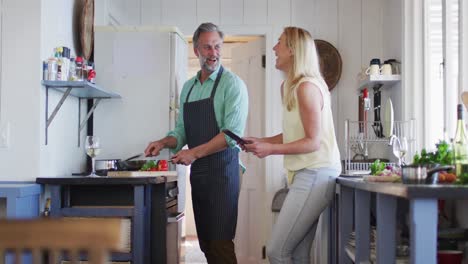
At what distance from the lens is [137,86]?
404 centimetres

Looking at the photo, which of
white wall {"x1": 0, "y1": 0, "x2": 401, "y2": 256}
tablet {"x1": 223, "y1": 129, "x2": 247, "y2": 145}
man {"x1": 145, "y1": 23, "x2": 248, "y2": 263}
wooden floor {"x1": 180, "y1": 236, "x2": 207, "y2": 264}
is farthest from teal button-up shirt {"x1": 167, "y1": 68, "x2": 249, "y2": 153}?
wooden floor {"x1": 180, "y1": 236, "x2": 207, "y2": 264}

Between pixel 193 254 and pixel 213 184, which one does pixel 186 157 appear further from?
pixel 193 254

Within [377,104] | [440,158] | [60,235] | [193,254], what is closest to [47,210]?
[440,158]

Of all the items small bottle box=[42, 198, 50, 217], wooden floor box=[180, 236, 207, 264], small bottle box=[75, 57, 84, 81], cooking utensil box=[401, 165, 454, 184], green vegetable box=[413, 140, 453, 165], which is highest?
small bottle box=[75, 57, 84, 81]

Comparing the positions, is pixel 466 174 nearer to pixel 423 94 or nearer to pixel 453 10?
pixel 453 10

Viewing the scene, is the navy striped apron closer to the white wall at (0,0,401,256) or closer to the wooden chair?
the white wall at (0,0,401,256)

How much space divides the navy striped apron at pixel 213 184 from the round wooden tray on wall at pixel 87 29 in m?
1.00

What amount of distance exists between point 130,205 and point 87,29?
1235 millimetres

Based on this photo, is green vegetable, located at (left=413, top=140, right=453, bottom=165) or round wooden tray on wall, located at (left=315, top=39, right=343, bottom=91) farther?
round wooden tray on wall, located at (left=315, top=39, right=343, bottom=91)

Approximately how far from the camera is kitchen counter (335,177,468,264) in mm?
1582

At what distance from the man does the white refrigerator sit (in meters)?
0.76

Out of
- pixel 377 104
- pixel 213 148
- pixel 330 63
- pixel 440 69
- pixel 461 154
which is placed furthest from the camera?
pixel 330 63

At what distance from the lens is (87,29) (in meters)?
3.83

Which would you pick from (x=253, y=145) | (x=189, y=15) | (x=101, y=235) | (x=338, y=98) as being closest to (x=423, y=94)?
(x=338, y=98)
